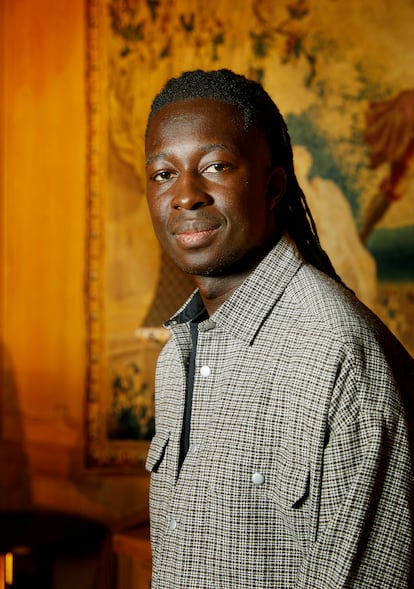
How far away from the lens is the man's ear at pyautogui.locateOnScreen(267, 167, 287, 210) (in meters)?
1.45

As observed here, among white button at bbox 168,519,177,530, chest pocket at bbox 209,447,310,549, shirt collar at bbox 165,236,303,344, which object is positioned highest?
shirt collar at bbox 165,236,303,344

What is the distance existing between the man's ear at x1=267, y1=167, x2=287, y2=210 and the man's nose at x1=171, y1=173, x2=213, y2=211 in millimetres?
156

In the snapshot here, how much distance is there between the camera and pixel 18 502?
12.4 ft

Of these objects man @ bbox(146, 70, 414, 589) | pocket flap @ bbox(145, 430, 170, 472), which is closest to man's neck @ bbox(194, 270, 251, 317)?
man @ bbox(146, 70, 414, 589)

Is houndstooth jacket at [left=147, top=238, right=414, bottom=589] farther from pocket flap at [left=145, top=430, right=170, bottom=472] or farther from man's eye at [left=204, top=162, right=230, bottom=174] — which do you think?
man's eye at [left=204, top=162, right=230, bottom=174]

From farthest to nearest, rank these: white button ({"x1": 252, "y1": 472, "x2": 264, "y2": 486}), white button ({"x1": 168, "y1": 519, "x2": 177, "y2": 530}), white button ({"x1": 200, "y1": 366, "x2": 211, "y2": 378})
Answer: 1. white button ({"x1": 200, "y1": 366, "x2": 211, "y2": 378})
2. white button ({"x1": 168, "y1": 519, "x2": 177, "y2": 530})
3. white button ({"x1": 252, "y1": 472, "x2": 264, "y2": 486})

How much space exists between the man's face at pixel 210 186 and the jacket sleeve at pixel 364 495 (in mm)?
371

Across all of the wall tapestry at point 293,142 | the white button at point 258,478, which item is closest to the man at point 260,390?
the white button at point 258,478

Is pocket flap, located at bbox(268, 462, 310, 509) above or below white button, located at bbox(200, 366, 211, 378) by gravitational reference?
below

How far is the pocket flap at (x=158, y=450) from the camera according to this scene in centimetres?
153

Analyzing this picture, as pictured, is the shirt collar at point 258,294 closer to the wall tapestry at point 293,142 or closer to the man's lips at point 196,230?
the man's lips at point 196,230

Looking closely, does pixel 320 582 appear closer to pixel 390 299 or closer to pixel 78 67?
pixel 390 299

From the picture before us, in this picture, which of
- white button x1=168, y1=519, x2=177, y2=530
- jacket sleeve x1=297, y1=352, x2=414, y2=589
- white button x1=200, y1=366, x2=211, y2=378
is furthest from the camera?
white button x1=200, y1=366, x2=211, y2=378

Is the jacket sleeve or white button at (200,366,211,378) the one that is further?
white button at (200,366,211,378)
